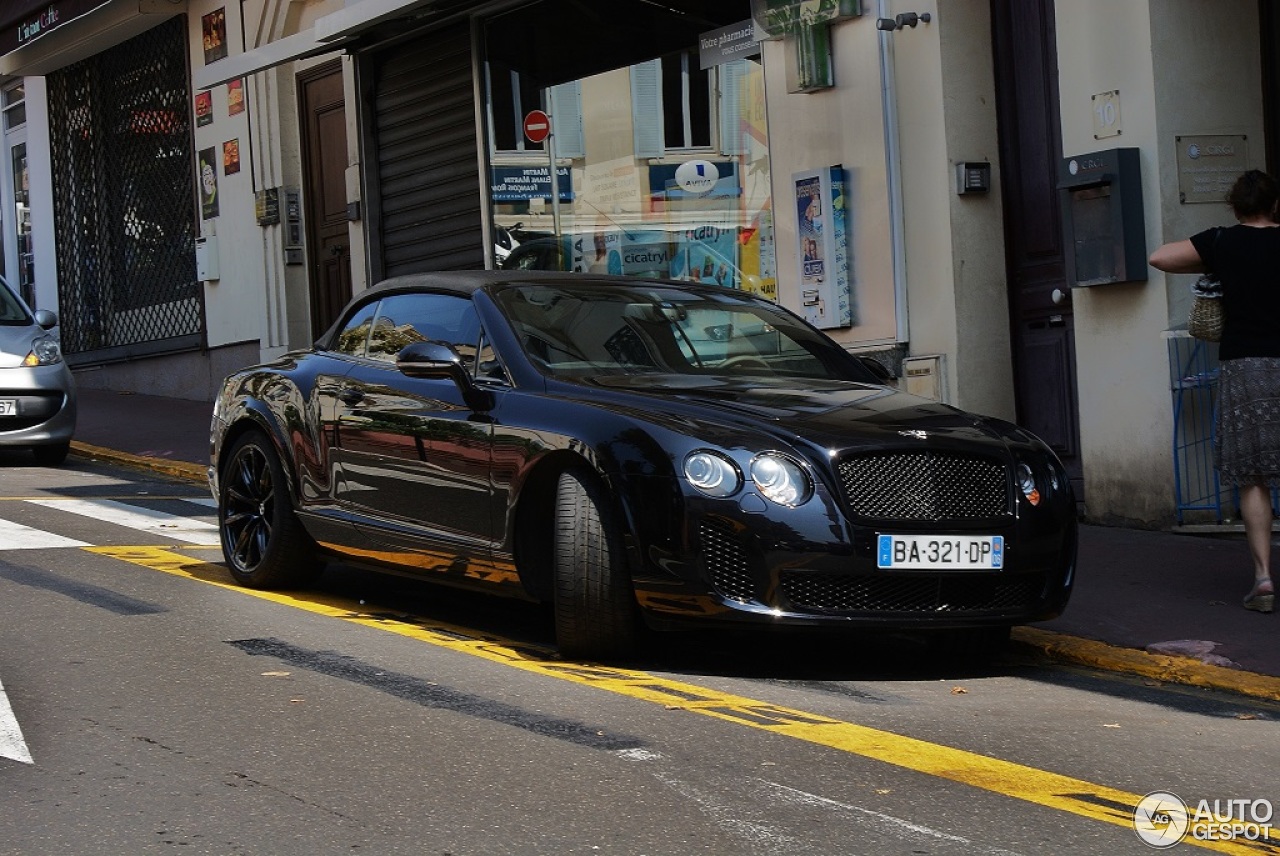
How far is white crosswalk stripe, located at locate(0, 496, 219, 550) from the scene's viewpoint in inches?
395

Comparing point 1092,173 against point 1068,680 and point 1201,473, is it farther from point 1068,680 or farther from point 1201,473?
point 1068,680

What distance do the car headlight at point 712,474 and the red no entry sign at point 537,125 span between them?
33.1ft

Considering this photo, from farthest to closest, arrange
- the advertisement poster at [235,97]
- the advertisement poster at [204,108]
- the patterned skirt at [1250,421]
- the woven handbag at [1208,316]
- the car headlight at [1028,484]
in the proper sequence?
the advertisement poster at [204,108], the advertisement poster at [235,97], the woven handbag at [1208,316], the patterned skirt at [1250,421], the car headlight at [1028,484]

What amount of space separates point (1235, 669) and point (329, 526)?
12.0 feet

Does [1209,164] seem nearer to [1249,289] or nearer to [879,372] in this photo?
[1249,289]

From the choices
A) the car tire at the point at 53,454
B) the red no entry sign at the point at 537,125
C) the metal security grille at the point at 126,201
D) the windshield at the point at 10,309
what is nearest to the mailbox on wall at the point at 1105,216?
the red no entry sign at the point at 537,125

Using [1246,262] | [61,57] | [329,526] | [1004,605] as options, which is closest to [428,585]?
[329,526]

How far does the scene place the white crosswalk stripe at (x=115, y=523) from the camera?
10.0 meters

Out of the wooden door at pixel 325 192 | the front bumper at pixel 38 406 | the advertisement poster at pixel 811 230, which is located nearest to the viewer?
the advertisement poster at pixel 811 230

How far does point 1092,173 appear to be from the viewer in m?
10.5

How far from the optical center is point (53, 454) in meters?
15.5

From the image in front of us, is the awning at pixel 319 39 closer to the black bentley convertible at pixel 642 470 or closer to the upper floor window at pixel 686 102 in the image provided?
the upper floor window at pixel 686 102

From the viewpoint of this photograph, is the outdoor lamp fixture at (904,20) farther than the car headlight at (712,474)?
Yes

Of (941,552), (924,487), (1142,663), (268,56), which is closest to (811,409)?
(924,487)
